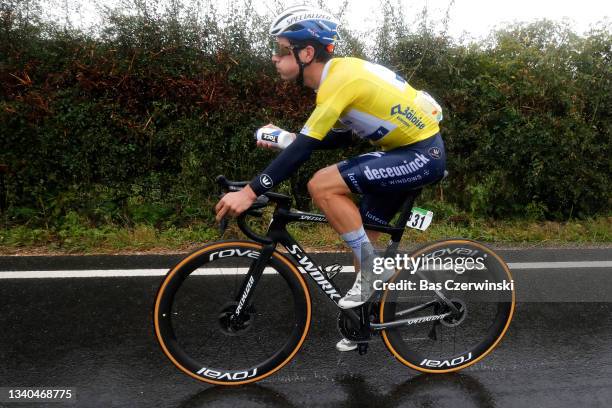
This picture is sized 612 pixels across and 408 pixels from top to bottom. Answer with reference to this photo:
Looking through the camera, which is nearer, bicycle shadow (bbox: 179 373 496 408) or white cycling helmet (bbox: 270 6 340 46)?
white cycling helmet (bbox: 270 6 340 46)

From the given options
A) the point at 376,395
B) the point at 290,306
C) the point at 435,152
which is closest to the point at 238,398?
the point at 290,306

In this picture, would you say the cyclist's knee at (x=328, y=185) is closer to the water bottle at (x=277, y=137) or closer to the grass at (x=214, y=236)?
the water bottle at (x=277, y=137)

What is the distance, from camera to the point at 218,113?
6297mm

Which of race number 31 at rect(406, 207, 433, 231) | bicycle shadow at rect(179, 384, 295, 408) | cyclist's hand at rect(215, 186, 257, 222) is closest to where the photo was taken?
cyclist's hand at rect(215, 186, 257, 222)

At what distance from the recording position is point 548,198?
6891mm

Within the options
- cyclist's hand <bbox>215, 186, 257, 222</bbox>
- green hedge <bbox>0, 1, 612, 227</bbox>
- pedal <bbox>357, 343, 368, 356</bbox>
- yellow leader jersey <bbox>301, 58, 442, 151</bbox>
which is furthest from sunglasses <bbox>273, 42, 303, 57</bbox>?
green hedge <bbox>0, 1, 612, 227</bbox>

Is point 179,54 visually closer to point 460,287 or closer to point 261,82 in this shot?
point 261,82

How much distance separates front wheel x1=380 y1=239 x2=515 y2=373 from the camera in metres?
3.00

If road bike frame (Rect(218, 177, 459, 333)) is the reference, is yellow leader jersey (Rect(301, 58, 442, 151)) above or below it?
above

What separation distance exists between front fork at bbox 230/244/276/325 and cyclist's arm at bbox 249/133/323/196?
1.42 feet

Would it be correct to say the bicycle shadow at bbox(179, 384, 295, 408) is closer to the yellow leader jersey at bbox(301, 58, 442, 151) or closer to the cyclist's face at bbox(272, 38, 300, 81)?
the yellow leader jersey at bbox(301, 58, 442, 151)

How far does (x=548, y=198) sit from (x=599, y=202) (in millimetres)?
669

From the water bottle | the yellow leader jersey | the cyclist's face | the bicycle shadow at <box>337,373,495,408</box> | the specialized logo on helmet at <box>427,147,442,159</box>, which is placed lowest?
the bicycle shadow at <box>337,373,495,408</box>

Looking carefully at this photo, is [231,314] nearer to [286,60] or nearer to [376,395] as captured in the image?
[376,395]
